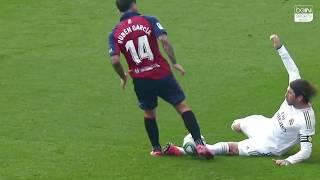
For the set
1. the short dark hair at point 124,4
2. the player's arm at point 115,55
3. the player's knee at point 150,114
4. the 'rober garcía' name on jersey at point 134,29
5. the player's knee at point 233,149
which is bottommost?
the player's knee at point 233,149

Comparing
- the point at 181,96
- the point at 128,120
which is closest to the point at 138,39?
the point at 181,96

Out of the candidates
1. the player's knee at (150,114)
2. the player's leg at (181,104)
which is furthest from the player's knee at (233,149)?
the player's knee at (150,114)

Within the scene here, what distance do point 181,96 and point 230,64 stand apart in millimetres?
4485

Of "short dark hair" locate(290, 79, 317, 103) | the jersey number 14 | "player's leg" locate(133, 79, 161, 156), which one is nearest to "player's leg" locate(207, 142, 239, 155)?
"player's leg" locate(133, 79, 161, 156)

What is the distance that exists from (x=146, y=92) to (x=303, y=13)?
25.7 ft

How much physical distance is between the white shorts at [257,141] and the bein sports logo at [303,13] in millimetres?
6894

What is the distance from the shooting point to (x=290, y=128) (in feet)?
26.4

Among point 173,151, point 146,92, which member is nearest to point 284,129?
point 173,151

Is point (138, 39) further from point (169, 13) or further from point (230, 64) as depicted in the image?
point (169, 13)

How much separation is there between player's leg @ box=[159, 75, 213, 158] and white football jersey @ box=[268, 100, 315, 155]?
744 millimetres

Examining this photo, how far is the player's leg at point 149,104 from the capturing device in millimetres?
8062

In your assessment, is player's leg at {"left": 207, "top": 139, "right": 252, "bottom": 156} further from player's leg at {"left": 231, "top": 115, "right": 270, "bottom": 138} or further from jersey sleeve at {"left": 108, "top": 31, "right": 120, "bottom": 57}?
jersey sleeve at {"left": 108, "top": 31, "right": 120, "bottom": 57}

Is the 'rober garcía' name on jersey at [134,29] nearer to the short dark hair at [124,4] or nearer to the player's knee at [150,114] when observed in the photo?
the short dark hair at [124,4]

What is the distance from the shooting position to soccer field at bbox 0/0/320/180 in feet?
26.3
